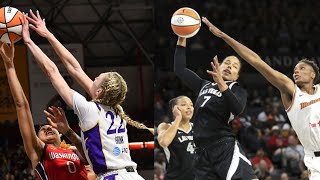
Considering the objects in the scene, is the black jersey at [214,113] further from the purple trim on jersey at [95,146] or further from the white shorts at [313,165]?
the purple trim on jersey at [95,146]

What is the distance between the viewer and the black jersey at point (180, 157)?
7504 mm

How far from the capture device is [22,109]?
15.5 ft

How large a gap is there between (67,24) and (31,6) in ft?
2.31

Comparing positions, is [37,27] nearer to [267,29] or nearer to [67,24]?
[67,24]

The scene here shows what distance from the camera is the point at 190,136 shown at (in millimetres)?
7688

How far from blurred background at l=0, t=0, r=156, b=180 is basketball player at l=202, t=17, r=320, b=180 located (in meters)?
4.05

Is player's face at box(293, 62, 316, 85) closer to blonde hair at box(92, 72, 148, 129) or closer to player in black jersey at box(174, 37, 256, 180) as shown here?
player in black jersey at box(174, 37, 256, 180)

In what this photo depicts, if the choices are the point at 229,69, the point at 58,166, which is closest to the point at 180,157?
the point at 229,69

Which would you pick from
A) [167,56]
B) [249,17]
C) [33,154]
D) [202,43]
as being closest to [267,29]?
[249,17]

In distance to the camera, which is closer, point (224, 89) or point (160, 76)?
point (224, 89)

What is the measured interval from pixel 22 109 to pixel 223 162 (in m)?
2.28

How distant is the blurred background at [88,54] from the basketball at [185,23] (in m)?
3.22

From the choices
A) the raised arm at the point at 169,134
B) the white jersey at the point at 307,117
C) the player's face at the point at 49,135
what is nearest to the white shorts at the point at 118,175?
the player's face at the point at 49,135

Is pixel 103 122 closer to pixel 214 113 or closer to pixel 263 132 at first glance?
pixel 214 113
